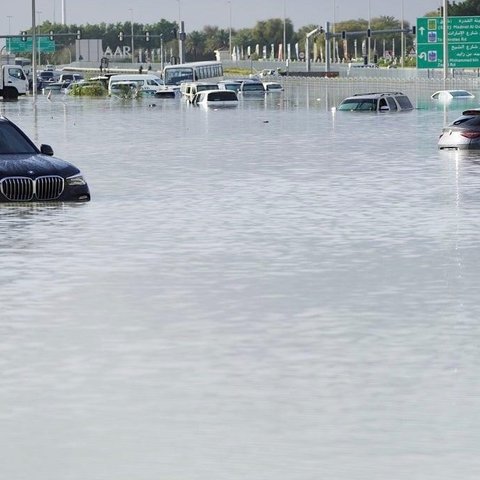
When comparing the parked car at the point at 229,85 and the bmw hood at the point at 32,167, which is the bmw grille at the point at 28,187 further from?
the parked car at the point at 229,85

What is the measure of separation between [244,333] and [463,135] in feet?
97.5

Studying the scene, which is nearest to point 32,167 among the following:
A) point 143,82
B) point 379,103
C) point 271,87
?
point 379,103

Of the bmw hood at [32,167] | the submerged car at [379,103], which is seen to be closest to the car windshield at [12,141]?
the bmw hood at [32,167]

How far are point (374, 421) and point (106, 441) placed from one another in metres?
1.49

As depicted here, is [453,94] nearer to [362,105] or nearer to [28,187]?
[362,105]

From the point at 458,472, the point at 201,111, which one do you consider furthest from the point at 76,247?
the point at 201,111

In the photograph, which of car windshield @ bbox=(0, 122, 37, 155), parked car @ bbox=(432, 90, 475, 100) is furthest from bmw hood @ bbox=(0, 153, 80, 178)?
parked car @ bbox=(432, 90, 475, 100)

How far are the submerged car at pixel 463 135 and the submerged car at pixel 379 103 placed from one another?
108ft

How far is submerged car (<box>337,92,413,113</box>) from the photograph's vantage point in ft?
247

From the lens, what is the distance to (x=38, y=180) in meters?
24.9

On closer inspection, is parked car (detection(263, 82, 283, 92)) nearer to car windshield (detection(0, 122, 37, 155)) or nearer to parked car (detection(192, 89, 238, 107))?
Answer: parked car (detection(192, 89, 238, 107))

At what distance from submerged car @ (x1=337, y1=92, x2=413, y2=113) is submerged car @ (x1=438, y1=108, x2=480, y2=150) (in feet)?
108

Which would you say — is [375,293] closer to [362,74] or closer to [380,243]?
[380,243]

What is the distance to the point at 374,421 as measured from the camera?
30.3ft
